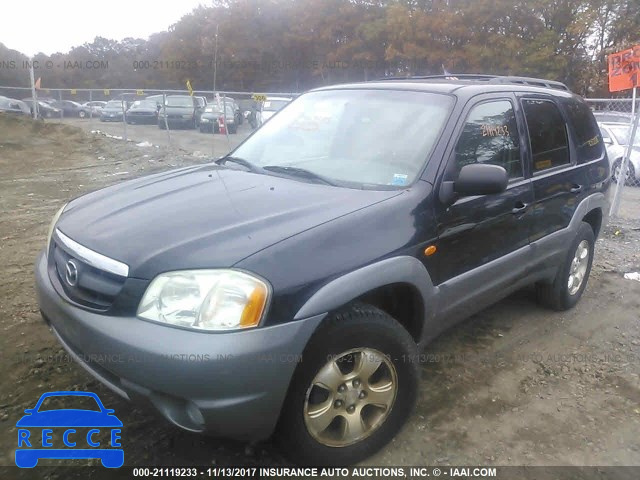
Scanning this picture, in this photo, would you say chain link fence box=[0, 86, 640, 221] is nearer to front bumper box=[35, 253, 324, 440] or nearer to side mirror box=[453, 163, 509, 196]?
side mirror box=[453, 163, 509, 196]

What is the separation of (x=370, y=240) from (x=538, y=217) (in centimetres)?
174

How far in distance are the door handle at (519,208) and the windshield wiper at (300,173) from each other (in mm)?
1234

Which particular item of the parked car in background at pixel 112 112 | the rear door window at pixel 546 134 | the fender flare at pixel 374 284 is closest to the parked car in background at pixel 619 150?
the rear door window at pixel 546 134

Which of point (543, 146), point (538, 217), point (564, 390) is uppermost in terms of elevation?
point (543, 146)

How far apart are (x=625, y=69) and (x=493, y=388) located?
6.29 m

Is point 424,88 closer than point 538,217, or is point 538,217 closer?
point 424,88

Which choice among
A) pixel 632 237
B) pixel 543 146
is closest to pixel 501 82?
pixel 543 146

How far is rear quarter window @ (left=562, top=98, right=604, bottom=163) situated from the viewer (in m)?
4.21

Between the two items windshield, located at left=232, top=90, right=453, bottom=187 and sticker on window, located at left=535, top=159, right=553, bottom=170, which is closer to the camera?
windshield, located at left=232, top=90, right=453, bottom=187

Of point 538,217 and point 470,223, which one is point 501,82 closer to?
point 538,217

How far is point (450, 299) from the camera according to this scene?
2990 mm

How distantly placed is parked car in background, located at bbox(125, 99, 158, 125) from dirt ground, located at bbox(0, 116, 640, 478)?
50.3ft

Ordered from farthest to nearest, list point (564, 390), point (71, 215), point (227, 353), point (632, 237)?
point (632, 237), point (564, 390), point (71, 215), point (227, 353)

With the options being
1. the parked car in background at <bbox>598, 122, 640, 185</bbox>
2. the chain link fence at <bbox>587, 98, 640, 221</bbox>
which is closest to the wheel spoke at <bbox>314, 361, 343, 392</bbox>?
the chain link fence at <bbox>587, 98, 640, 221</bbox>
